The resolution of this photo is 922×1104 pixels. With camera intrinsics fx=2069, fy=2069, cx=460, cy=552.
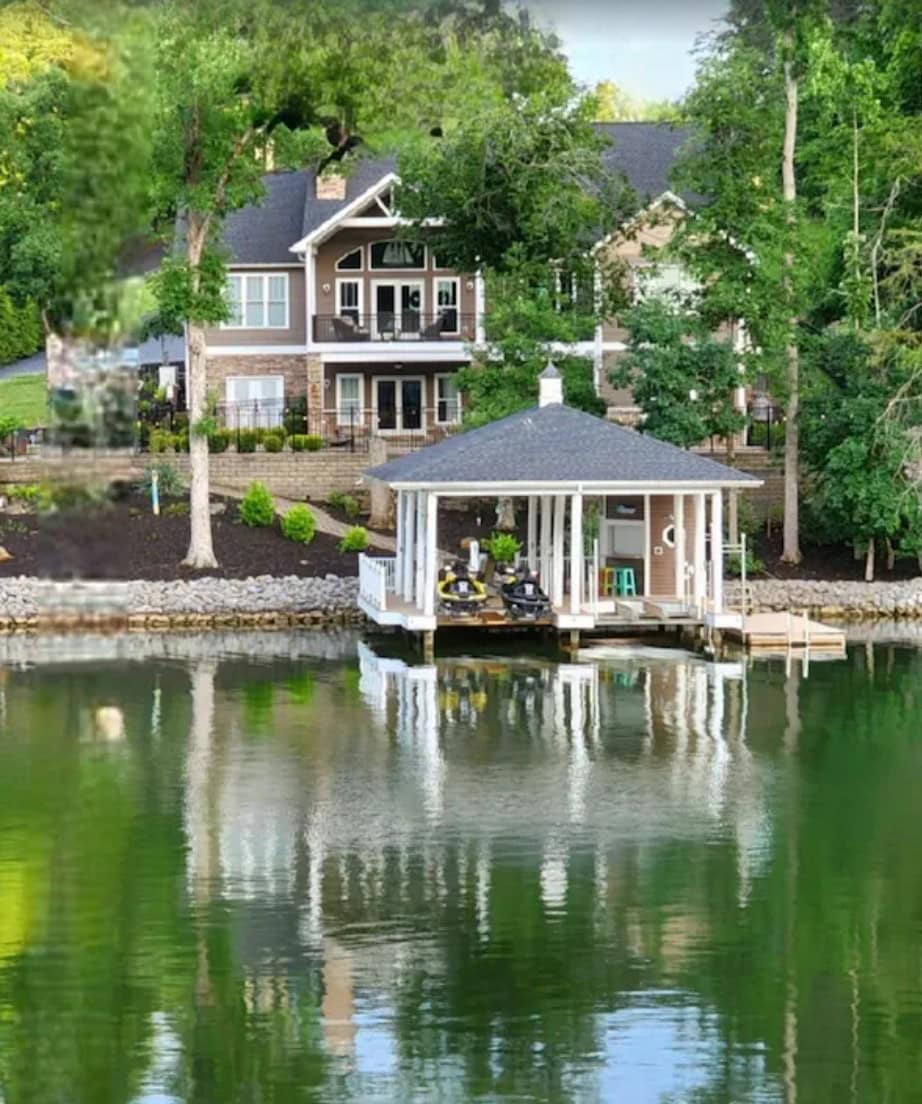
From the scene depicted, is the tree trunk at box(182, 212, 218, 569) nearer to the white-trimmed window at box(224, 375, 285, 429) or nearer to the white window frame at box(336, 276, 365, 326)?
the white-trimmed window at box(224, 375, 285, 429)

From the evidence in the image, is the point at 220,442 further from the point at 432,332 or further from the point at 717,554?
the point at 717,554

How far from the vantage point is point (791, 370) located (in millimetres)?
39219

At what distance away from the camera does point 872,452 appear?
36938 millimetres

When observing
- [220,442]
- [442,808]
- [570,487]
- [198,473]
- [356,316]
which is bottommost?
[442,808]

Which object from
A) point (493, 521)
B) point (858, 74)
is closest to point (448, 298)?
point (493, 521)

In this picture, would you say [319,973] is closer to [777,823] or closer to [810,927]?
[810,927]

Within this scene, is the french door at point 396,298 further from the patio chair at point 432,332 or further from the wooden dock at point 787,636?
the wooden dock at point 787,636

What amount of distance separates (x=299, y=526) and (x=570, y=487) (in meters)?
8.03

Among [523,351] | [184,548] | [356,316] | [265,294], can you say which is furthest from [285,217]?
[184,548]

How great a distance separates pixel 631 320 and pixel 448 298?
9002 mm

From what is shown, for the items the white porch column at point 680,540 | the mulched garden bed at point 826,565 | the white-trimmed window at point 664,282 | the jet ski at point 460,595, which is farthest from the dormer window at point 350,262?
the jet ski at point 460,595

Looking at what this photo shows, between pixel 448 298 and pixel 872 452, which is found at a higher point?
pixel 448 298

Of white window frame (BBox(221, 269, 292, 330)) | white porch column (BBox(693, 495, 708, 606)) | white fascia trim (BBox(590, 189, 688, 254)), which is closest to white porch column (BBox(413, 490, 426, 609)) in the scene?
white porch column (BBox(693, 495, 708, 606))

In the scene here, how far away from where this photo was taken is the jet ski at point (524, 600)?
30.6 meters
